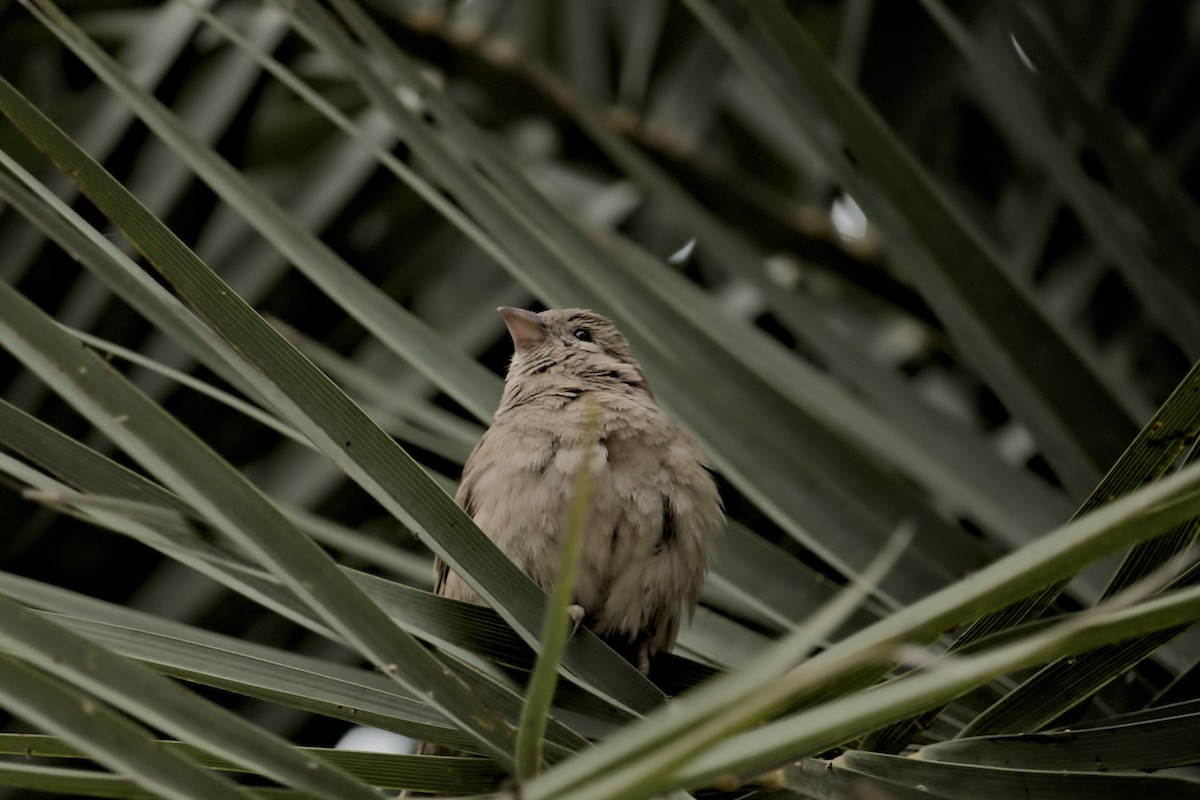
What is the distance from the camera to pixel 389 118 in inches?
81.0

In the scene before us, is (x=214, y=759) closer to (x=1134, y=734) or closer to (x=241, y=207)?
(x=241, y=207)

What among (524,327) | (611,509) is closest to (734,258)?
(611,509)

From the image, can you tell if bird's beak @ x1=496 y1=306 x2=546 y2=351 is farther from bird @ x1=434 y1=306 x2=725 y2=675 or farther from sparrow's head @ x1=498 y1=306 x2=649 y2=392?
bird @ x1=434 y1=306 x2=725 y2=675

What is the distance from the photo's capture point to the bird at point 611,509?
8.14ft

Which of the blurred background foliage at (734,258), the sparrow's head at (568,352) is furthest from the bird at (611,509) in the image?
the sparrow's head at (568,352)

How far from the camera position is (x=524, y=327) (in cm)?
307

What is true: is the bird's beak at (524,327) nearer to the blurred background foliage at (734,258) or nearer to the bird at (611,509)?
the blurred background foliage at (734,258)

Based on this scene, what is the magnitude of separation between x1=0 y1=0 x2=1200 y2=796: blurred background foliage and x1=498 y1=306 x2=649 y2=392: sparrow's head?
140 mm

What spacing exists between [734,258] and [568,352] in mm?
795

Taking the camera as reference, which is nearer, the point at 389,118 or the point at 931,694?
the point at 931,694

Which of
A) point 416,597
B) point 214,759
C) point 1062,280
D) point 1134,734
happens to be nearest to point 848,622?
point 1134,734

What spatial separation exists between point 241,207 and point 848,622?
1.17 m

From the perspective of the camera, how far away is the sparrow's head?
9.94 feet

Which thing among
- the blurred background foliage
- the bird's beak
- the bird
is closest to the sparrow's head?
the bird's beak
